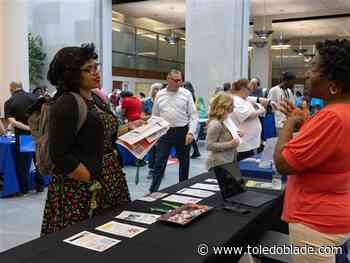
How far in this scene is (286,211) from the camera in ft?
4.63

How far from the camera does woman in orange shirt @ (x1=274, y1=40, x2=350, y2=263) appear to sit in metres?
1.26

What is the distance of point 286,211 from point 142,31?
14941 mm

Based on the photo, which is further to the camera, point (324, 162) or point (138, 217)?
point (138, 217)

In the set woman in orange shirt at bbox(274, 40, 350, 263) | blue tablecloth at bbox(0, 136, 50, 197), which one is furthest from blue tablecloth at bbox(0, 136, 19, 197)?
woman in orange shirt at bbox(274, 40, 350, 263)

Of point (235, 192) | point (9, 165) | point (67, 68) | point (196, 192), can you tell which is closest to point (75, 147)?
point (67, 68)

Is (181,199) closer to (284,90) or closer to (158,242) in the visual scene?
(158,242)

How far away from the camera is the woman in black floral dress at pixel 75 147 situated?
63.1 inches

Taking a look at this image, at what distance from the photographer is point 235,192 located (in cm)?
197

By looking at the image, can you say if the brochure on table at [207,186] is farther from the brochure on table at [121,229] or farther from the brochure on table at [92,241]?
the brochure on table at [92,241]

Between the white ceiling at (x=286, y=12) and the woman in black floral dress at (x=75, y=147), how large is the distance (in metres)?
10.4

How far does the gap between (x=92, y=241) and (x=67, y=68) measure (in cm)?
73

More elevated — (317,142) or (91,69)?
(91,69)

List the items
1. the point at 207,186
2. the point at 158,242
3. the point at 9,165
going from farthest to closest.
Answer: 1. the point at 9,165
2. the point at 207,186
3. the point at 158,242

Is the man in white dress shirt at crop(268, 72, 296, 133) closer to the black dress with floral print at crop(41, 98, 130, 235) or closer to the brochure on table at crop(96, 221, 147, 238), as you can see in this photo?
the black dress with floral print at crop(41, 98, 130, 235)
